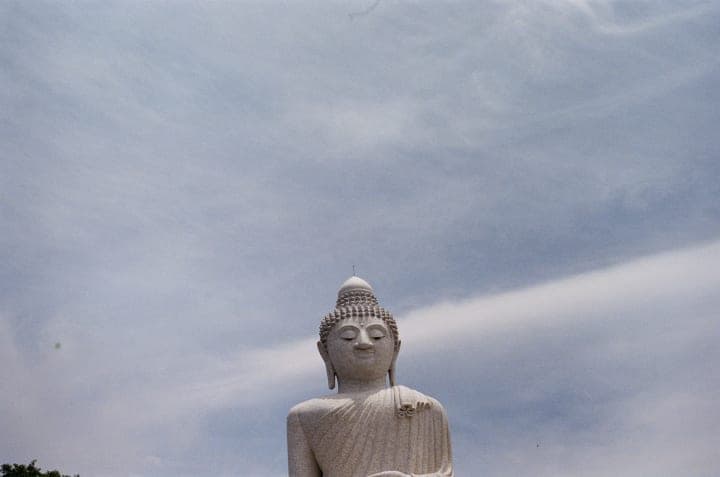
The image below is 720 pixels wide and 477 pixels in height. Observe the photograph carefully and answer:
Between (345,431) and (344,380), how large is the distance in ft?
2.99

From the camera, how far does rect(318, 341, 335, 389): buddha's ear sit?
12.1 meters

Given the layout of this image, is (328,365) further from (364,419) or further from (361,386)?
(364,419)

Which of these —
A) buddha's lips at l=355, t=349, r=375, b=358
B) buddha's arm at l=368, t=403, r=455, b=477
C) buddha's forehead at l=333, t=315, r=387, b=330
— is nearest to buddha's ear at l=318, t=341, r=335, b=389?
buddha's forehead at l=333, t=315, r=387, b=330

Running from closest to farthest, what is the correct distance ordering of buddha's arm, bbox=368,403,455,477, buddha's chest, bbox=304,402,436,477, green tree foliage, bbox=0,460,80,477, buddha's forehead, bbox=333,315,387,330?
buddha's chest, bbox=304,402,436,477
buddha's arm, bbox=368,403,455,477
buddha's forehead, bbox=333,315,387,330
green tree foliage, bbox=0,460,80,477

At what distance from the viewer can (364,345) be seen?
38.3 feet

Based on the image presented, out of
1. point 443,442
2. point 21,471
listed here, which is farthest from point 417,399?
point 21,471

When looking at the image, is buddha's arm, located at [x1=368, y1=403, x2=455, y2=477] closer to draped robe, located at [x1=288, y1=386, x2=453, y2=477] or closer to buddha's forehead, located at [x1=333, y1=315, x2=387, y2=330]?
draped robe, located at [x1=288, y1=386, x2=453, y2=477]

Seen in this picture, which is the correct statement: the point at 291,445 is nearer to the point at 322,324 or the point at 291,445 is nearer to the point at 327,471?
the point at 327,471

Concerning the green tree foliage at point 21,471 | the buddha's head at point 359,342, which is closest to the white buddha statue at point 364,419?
the buddha's head at point 359,342

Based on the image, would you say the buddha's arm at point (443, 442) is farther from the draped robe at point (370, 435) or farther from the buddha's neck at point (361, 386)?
the buddha's neck at point (361, 386)

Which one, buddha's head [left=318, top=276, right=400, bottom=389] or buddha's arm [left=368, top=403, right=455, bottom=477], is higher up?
buddha's head [left=318, top=276, right=400, bottom=389]

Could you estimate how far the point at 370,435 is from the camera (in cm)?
1112

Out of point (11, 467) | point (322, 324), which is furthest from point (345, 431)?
point (11, 467)

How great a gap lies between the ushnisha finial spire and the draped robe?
144 cm
